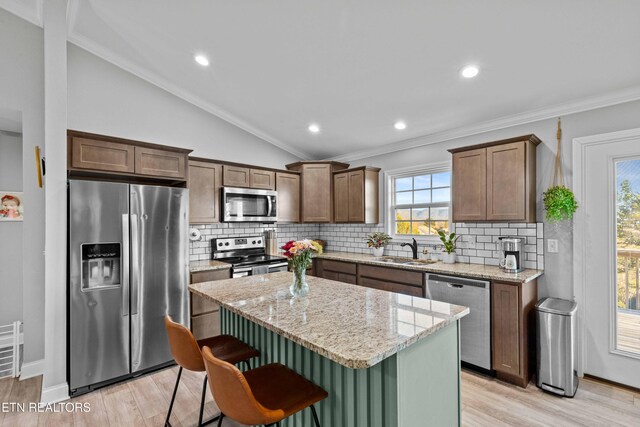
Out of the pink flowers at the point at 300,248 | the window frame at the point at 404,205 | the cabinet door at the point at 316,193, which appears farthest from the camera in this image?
the cabinet door at the point at 316,193

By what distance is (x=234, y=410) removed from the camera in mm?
1259

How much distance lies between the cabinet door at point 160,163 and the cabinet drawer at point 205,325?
154 cm

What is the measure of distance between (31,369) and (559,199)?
509 centimetres

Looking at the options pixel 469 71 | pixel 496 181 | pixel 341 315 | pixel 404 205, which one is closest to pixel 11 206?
pixel 341 315

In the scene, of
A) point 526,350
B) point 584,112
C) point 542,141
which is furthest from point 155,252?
point 584,112

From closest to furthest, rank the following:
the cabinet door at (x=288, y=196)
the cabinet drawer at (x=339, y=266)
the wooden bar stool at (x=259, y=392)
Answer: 1. the wooden bar stool at (x=259, y=392)
2. the cabinet drawer at (x=339, y=266)
3. the cabinet door at (x=288, y=196)

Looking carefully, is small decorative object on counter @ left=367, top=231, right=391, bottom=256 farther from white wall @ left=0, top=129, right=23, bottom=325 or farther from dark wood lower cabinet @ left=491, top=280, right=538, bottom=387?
white wall @ left=0, top=129, right=23, bottom=325

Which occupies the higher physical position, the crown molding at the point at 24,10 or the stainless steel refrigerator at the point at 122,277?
the crown molding at the point at 24,10

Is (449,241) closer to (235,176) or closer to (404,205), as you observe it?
(404,205)

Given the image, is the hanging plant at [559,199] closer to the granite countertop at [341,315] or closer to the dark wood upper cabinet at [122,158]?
the granite countertop at [341,315]

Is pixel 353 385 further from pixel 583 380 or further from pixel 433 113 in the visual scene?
pixel 433 113

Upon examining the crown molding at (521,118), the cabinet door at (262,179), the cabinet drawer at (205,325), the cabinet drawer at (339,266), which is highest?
the crown molding at (521,118)

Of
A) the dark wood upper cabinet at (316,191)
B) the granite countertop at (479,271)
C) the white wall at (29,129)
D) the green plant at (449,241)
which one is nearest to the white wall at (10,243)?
the white wall at (29,129)

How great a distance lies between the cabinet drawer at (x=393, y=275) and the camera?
10.8ft
